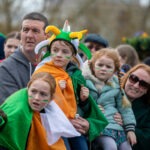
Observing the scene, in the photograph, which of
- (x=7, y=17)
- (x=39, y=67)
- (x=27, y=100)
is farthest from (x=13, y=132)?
(x=7, y=17)

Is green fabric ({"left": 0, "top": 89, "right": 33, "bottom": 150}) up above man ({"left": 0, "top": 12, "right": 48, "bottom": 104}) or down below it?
below

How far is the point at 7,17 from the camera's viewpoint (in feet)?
66.3

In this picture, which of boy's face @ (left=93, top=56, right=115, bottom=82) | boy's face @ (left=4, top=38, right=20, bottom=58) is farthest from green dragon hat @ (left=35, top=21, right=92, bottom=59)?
boy's face @ (left=4, top=38, right=20, bottom=58)

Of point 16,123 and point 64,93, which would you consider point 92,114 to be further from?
point 16,123

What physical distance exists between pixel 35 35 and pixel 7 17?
1525 cm

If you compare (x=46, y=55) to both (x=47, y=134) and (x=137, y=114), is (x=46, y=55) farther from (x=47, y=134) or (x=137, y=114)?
(x=137, y=114)

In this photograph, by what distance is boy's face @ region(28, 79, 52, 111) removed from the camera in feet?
14.2

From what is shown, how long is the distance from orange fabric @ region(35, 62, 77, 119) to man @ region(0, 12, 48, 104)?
32 cm

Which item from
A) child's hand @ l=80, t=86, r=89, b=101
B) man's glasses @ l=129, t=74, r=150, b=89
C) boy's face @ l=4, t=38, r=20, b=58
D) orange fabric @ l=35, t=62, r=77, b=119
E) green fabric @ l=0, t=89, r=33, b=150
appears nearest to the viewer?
green fabric @ l=0, t=89, r=33, b=150

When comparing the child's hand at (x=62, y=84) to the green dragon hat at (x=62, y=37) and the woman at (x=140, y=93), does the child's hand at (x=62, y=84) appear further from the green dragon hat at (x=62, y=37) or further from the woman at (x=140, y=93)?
the woman at (x=140, y=93)

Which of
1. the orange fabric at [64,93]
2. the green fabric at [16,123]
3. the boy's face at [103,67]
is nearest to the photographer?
the green fabric at [16,123]

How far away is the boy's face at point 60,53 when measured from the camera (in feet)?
15.9

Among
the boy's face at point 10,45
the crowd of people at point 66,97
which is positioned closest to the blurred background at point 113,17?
the boy's face at point 10,45

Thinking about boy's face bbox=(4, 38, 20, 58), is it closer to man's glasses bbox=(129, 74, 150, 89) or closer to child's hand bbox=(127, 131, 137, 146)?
man's glasses bbox=(129, 74, 150, 89)
